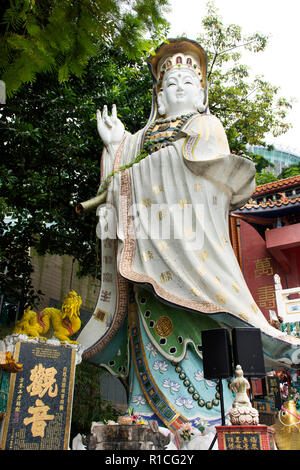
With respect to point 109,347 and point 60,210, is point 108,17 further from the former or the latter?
point 60,210

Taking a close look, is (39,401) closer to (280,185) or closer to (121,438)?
(121,438)

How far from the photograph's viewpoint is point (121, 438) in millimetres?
3994

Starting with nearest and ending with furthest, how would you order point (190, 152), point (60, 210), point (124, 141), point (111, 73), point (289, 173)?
point (190, 152), point (124, 141), point (60, 210), point (111, 73), point (289, 173)

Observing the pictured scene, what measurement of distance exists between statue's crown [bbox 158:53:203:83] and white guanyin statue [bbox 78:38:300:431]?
92cm

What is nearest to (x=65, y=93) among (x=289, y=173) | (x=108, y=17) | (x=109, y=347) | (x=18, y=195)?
(x=18, y=195)

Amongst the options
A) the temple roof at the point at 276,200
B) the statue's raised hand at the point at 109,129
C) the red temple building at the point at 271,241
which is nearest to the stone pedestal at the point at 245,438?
the statue's raised hand at the point at 109,129

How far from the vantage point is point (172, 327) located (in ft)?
17.1

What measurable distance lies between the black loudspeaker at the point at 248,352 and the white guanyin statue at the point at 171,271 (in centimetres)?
104

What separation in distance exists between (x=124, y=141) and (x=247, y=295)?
302cm

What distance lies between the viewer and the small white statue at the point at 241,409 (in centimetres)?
319

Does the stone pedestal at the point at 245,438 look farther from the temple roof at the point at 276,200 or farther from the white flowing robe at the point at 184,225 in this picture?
the temple roof at the point at 276,200

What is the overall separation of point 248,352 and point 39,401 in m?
2.07

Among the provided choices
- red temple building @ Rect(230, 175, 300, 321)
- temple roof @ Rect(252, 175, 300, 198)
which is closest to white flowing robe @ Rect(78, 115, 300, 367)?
red temple building @ Rect(230, 175, 300, 321)

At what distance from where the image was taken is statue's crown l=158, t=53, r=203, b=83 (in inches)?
276
